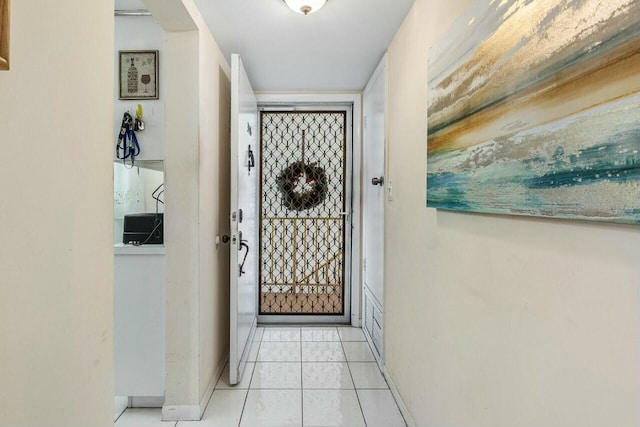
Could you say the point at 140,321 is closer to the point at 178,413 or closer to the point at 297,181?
the point at 178,413

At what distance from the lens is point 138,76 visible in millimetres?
2023

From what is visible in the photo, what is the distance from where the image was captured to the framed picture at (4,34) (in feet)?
1.85

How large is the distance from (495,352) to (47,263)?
3.88 ft

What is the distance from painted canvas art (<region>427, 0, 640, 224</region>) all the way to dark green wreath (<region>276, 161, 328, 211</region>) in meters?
2.22

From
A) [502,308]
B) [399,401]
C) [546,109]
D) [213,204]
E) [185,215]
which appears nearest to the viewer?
[546,109]

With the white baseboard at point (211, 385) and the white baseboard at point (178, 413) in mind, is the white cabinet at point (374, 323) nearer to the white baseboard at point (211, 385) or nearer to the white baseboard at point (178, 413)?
the white baseboard at point (211, 385)

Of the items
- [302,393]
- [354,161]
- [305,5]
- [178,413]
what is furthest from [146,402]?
[354,161]

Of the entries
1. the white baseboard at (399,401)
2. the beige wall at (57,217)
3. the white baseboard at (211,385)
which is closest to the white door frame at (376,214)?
the white baseboard at (399,401)

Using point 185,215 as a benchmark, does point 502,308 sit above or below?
below

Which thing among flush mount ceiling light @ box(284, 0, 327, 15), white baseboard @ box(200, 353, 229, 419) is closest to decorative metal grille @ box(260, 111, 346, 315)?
white baseboard @ box(200, 353, 229, 419)

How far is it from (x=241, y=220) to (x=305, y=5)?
1.35 m

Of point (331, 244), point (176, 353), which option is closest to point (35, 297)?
point (176, 353)

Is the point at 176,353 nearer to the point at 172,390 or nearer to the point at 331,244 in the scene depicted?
the point at 172,390

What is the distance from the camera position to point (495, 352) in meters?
1.02
